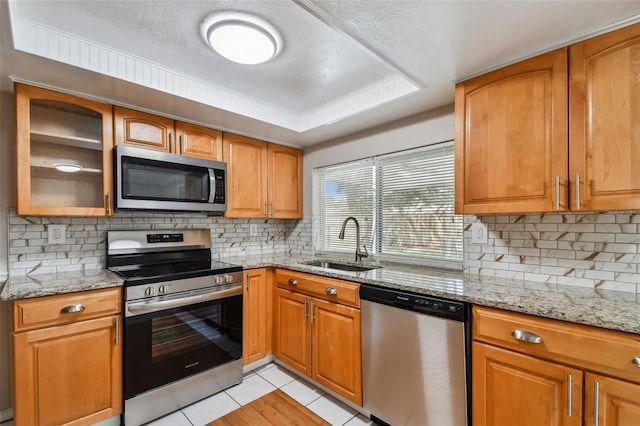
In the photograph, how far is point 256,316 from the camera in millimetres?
2482

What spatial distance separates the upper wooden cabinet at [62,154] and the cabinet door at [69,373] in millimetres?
740

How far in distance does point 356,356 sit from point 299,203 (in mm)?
1785

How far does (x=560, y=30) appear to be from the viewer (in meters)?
1.34

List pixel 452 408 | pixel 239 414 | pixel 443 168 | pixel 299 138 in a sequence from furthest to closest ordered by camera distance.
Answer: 1. pixel 299 138
2. pixel 443 168
3. pixel 239 414
4. pixel 452 408

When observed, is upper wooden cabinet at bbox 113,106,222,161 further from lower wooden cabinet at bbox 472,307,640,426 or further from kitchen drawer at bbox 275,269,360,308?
lower wooden cabinet at bbox 472,307,640,426

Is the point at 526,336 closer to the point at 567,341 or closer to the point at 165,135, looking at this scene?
the point at 567,341

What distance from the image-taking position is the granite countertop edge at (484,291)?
117 cm

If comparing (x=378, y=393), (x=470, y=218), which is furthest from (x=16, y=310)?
(x=470, y=218)

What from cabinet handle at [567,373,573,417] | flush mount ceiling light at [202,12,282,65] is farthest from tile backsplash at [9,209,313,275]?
cabinet handle at [567,373,573,417]

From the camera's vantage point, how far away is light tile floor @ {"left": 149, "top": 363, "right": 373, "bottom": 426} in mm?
1894

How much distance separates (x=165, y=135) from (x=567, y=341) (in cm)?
272

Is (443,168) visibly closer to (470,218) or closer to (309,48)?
(470,218)

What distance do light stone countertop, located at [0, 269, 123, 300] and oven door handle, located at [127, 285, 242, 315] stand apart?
0.18m

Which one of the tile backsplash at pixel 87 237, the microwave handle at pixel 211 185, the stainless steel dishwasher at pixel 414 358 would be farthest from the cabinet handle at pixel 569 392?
the tile backsplash at pixel 87 237
